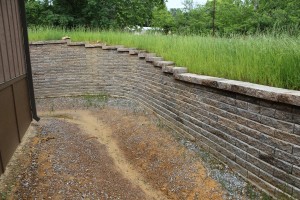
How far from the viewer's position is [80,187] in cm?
446

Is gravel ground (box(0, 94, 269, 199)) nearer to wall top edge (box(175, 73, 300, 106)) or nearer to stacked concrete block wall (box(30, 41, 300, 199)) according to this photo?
stacked concrete block wall (box(30, 41, 300, 199))

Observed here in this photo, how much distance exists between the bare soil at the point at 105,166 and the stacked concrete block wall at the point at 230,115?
51cm

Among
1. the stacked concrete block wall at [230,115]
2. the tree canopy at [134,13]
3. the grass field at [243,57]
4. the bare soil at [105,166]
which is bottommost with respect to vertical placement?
the bare soil at [105,166]

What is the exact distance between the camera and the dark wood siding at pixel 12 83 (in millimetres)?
4812

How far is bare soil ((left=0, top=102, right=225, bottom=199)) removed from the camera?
14.1ft

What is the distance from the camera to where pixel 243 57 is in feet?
16.9

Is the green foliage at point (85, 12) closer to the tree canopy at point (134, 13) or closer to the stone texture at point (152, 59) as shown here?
the tree canopy at point (134, 13)

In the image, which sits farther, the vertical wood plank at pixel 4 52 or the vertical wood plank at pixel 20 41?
the vertical wood plank at pixel 20 41

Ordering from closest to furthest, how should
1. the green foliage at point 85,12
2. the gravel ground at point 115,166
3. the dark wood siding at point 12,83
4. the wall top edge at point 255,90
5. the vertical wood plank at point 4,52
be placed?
the wall top edge at point 255,90 < the gravel ground at point 115,166 < the dark wood siding at point 12,83 < the vertical wood plank at point 4,52 < the green foliage at point 85,12

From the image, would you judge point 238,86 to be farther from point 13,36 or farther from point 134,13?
point 134,13

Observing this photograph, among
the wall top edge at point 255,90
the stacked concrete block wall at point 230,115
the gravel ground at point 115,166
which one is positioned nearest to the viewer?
the wall top edge at point 255,90

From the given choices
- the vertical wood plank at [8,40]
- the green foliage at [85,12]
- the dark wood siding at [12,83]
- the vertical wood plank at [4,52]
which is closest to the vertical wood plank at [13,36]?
the dark wood siding at [12,83]

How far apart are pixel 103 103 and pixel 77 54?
2475mm

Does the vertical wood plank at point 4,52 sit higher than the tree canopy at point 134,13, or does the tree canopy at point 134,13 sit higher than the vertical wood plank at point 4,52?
the tree canopy at point 134,13
